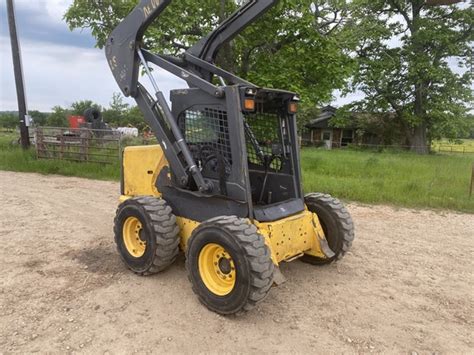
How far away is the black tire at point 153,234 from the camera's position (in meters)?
4.19

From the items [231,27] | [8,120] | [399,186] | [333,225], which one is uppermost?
[8,120]

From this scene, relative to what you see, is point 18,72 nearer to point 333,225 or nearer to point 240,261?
point 333,225

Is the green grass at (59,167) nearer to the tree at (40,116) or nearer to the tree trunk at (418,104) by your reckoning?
the tree trunk at (418,104)

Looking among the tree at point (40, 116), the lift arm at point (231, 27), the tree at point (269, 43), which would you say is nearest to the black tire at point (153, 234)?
the lift arm at point (231, 27)

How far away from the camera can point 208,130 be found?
14.0 ft

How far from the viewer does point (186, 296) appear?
3.99 metres

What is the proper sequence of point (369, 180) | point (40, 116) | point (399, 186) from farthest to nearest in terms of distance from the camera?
1. point (40, 116)
2. point (369, 180)
3. point (399, 186)

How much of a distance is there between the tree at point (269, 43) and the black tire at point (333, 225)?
7.54 meters

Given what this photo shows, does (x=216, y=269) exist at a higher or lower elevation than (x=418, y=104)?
lower

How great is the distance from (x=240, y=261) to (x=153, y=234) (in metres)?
1.18

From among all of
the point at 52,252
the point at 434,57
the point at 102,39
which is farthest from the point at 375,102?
the point at 52,252

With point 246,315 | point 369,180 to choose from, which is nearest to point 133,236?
→ point 246,315

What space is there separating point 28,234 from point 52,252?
0.96 m

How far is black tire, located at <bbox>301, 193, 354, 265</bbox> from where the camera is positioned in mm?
4609
